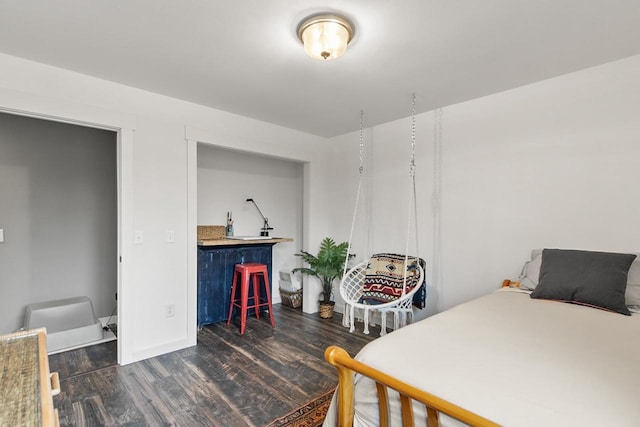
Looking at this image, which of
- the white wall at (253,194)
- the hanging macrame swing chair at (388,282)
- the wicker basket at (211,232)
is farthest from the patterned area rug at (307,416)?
the white wall at (253,194)

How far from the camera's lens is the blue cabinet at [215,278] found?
3.57 meters

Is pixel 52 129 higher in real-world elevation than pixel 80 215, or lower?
higher

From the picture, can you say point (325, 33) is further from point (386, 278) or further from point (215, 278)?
point (215, 278)

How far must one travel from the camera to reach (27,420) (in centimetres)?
74

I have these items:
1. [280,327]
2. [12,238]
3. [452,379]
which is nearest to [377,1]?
[452,379]

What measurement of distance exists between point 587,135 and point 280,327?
3.28 meters

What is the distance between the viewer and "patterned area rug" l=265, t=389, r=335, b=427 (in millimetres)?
1902

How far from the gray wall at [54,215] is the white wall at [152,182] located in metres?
1.26

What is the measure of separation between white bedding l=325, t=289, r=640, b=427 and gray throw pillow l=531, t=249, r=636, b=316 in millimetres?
113

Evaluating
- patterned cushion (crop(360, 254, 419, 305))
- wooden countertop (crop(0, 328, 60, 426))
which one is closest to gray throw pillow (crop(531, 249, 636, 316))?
patterned cushion (crop(360, 254, 419, 305))

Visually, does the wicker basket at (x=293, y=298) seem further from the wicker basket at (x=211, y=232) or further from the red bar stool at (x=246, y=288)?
the wicker basket at (x=211, y=232)

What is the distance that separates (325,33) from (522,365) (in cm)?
179

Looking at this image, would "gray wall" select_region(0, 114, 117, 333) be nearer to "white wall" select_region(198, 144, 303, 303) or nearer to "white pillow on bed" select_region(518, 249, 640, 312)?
"white wall" select_region(198, 144, 303, 303)

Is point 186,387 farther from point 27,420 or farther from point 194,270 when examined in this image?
point 27,420
